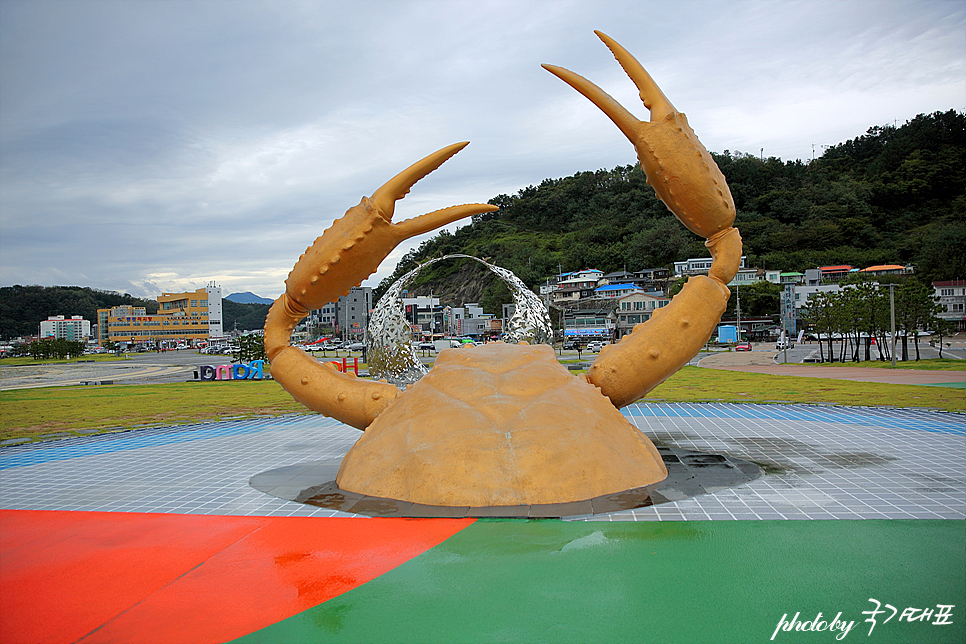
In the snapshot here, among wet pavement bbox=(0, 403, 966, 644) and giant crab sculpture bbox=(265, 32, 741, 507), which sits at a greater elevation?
giant crab sculpture bbox=(265, 32, 741, 507)

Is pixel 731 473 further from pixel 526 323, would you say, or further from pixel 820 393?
pixel 820 393

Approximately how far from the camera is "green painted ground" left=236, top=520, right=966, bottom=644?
361cm

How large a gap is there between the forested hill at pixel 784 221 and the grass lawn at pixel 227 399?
44840 mm

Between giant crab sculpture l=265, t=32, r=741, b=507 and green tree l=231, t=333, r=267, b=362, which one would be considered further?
green tree l=231, t=333, r=267, b=362

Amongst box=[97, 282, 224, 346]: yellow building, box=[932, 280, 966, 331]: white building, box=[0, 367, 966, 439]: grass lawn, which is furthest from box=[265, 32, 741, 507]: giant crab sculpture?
box=[97, 282, 224, 346]: yellow building

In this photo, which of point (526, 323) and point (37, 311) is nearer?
point (526, 323)

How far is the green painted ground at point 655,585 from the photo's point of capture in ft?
11.9

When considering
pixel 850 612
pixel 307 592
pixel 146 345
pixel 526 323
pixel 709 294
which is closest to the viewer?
pixel 850 612

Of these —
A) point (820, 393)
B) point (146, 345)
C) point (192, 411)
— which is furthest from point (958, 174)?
point (146, 345)

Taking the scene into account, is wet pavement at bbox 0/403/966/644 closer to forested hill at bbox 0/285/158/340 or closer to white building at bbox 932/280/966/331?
white building at bbox 932/280/966/331

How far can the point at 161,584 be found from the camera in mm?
4547

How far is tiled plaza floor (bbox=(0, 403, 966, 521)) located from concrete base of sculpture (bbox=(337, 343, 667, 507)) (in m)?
0.64

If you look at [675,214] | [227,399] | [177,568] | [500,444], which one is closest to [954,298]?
[227,399]

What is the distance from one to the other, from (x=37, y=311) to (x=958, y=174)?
11495 centimetres
